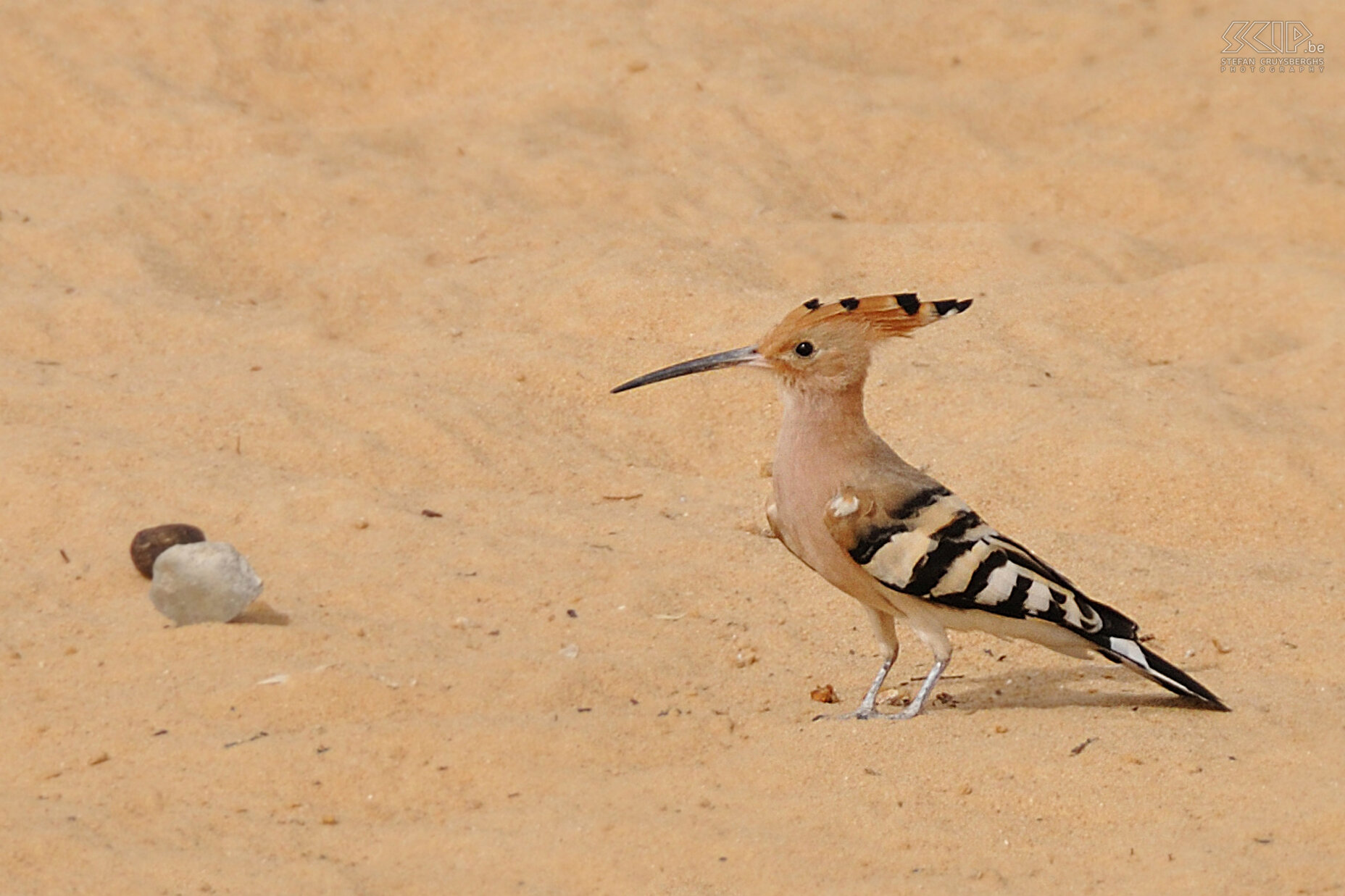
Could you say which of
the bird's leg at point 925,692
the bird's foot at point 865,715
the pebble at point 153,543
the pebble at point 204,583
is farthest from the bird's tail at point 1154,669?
the pebble at point 153,543

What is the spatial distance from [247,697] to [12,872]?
31.8 inches

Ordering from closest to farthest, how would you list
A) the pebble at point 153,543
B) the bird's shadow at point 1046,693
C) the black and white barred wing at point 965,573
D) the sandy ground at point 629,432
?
the sandy ground at point 629,432 → the black and white barred wing at point 965,573 → the bird's shadow at point 1046,693 → the pebble at point 153,543

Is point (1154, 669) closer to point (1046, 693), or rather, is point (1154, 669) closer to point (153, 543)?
point (1046, 693)

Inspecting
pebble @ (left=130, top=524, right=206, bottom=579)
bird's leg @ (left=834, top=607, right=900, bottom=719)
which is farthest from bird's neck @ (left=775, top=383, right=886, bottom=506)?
pebble @ (left=130, top=524, right=206, bottom=579)

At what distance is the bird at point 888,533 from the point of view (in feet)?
13.6

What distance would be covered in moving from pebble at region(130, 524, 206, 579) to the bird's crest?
5.67 feet

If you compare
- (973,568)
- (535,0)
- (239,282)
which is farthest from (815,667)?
(535,0)

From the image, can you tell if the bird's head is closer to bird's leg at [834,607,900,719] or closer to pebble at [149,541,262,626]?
bird's leg at [834,607,900,719]

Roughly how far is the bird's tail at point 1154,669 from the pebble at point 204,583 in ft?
7.30

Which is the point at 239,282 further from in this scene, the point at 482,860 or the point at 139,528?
the point at 482,860

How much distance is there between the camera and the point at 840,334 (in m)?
4.35

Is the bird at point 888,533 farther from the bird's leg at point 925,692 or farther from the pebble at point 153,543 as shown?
the pebble at point 153,543

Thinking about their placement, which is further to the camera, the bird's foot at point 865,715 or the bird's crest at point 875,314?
the bird's crest at point 875,314

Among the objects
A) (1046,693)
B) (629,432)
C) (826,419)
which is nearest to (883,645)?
(1046,693)
